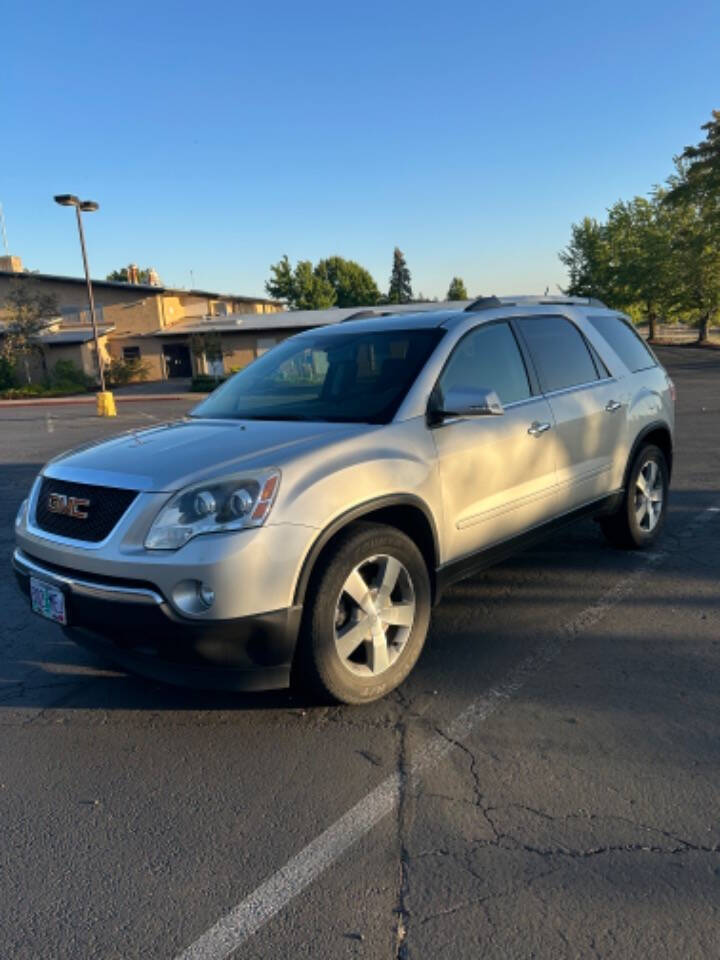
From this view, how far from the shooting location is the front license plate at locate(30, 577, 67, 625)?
3.09 m

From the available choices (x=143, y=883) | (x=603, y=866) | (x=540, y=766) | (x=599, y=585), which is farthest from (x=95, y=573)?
(x=599, y=585)

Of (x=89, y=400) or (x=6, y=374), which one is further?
(x=6, y=374)

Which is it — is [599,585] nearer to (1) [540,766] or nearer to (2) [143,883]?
(1) [540,766]

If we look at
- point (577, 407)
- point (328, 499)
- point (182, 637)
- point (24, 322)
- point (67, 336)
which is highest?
point (24, 322)

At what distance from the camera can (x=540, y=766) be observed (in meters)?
2.83

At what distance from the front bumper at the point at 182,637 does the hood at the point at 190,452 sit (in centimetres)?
44

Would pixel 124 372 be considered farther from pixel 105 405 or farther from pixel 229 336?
pixel 105 405

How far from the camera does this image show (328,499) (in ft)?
9.85

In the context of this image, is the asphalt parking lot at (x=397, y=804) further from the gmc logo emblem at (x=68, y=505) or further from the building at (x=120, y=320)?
the building at (x=120, y=320)

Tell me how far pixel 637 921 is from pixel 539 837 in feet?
1.37

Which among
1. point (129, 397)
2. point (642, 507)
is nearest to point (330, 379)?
point (642, 507)

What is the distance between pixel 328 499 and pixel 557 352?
2341mm

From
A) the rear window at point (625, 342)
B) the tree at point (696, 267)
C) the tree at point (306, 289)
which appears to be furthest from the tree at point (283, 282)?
the rear window at point (625, 342)

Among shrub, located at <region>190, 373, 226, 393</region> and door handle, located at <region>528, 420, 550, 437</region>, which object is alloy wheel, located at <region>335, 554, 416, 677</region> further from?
shrub, located at <region>190, 373, 226, 393</region>
